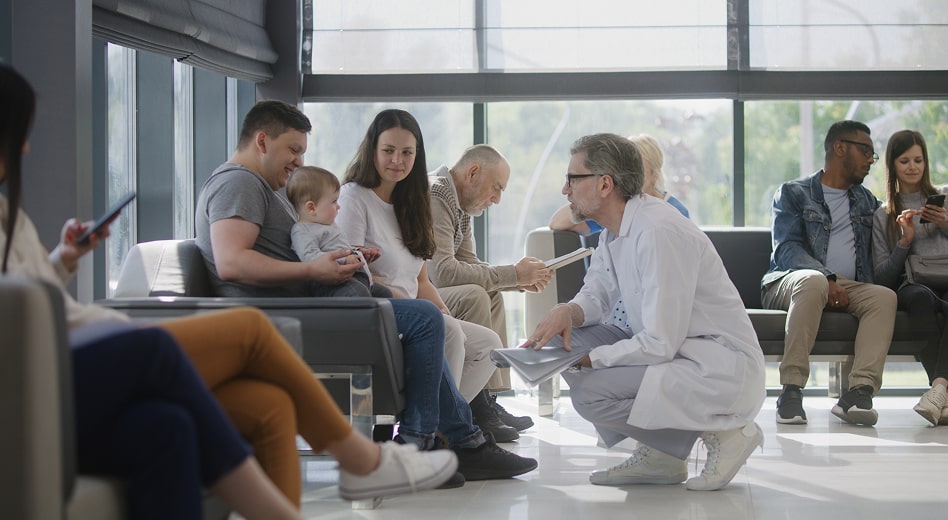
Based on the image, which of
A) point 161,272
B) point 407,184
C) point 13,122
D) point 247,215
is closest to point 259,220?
point 247,215

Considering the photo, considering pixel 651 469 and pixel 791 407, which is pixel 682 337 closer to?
pixel 651 469

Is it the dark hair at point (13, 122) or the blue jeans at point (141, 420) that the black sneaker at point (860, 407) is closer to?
the blue jeans at point (141, 420)

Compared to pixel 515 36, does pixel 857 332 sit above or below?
below

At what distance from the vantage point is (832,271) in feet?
17.3

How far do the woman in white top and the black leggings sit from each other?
2363 mm

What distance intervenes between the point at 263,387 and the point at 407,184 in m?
1.85

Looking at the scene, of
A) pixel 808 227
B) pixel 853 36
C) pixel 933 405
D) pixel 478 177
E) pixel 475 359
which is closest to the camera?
Answer: pixel 475 359

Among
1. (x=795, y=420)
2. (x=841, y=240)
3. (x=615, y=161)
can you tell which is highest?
(x=615, y=161)

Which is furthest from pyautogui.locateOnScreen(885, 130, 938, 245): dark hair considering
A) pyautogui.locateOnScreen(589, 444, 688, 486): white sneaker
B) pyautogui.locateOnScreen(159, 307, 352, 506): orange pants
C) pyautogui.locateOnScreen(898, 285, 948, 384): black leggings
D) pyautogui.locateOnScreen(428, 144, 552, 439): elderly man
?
pyautogui.locateOnScreen(159, 307, 352, 506): orange pants

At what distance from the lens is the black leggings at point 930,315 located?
16.0 feet

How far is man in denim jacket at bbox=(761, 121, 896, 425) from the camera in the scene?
4.87 meters

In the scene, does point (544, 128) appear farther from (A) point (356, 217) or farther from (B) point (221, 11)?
(A) point (356, 217)

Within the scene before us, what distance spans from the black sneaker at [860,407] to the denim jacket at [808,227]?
66 cm

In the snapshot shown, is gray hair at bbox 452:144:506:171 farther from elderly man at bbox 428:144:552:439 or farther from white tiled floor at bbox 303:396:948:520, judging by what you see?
white tiled floor at bbox 303:396:948:520
